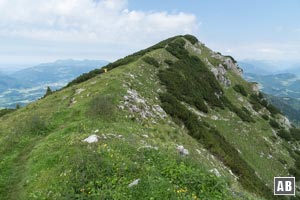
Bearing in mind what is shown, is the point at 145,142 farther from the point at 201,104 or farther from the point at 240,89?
the point at 240,89

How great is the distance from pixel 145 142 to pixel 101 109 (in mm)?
6527

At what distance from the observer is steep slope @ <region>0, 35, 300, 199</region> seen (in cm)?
1377

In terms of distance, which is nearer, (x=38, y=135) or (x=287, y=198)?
(x=38, y=135)

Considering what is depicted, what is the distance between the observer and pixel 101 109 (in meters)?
24.5

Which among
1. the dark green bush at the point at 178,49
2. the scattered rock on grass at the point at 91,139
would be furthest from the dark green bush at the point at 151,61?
the scattered rock on grass at the point at 91,139

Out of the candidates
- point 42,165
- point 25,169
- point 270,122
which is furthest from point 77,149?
point 270,122

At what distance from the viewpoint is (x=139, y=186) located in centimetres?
1306

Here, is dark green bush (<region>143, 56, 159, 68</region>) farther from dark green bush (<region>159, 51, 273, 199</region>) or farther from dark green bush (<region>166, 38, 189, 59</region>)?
dark green bush (<region>166, 38, 189, 59</region>)

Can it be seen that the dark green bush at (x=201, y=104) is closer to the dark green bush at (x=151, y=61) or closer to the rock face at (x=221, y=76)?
the dark green bush at (x=151, y=61)

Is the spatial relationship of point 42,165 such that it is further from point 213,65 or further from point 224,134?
point 213,65

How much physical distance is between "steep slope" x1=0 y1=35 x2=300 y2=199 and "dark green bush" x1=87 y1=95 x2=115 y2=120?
96 mm

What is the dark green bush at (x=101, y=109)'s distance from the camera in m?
24.0

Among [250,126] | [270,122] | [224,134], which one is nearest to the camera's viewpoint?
[224,134]

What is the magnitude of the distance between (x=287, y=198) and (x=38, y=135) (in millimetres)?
30738
